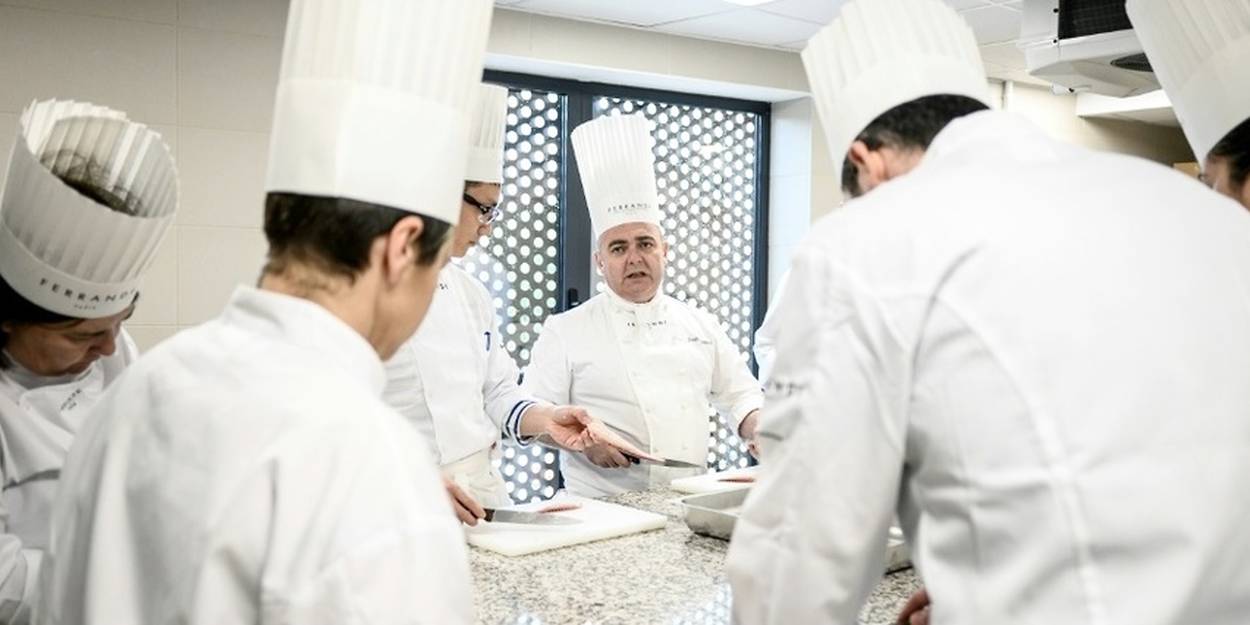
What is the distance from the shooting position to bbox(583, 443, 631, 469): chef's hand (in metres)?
2.47

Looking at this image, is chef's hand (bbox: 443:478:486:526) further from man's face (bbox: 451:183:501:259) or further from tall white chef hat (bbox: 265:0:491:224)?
tall white chef hat (bbox: 265:0:491:224)

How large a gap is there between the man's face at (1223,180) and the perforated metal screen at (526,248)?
298cm

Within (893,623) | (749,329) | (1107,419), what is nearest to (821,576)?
(1107,419)

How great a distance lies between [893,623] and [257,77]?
271cm

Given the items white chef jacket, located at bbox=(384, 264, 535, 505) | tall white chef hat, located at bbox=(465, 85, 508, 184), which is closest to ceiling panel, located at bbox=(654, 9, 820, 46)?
tall white chef hat, located at bbox=(465, 85, 508, 184)

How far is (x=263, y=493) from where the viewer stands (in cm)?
83

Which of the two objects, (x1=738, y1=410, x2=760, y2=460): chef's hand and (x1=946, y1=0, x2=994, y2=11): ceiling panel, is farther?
(x1=946, y1=0, x2=994, y2=11): ceiling panel

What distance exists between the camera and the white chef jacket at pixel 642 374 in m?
3.07

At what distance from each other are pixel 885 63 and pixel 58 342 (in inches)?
45.7

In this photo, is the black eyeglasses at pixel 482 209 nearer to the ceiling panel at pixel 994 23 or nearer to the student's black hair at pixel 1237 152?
the student's black hair at pixel 1237 152

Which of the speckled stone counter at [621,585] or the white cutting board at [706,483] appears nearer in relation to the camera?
the speckled stone counter at [621,585]

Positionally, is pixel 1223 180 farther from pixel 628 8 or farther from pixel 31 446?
pixel 628 8

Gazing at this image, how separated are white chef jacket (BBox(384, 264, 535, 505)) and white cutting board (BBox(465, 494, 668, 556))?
13.6 inches

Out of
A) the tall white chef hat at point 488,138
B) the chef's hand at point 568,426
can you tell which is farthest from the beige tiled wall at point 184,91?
the chef's hand at point 568,426
